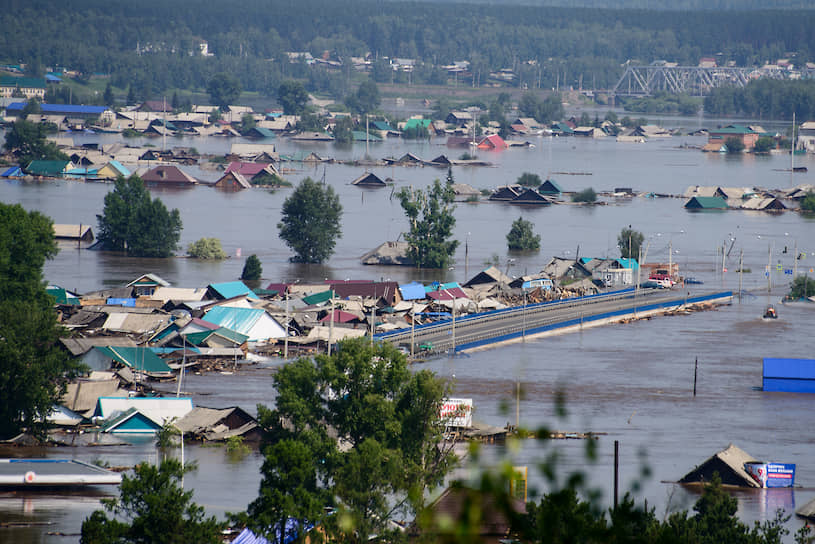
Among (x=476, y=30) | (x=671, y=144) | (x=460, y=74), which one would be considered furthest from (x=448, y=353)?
(x=476, y=30)

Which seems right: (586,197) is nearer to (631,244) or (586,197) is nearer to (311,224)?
(631,244)

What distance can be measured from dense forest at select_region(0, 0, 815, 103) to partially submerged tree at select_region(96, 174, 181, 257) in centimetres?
3580

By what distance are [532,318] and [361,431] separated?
857 centimetres

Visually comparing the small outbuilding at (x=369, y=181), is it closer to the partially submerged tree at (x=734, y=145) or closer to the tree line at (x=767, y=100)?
the partially submerged tree at (x=734, y=145)

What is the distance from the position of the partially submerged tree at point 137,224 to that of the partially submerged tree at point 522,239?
5698 mm

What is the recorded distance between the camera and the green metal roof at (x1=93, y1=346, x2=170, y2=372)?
12797 mm

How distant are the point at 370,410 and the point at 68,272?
39.4ft

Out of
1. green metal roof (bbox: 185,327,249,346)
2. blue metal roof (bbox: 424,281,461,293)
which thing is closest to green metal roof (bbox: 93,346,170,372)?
green metal roof (bbox: 185,327,249,346)

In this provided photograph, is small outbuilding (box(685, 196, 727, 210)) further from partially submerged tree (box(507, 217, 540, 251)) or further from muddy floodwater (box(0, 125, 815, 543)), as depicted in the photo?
partially submerged tree (box(507, 217, 540, 251))

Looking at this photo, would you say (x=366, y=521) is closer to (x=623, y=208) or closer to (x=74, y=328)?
(x=74, y=328)

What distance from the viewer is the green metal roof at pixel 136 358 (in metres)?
12.8

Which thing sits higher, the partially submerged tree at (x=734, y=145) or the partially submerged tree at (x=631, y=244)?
the partially submerged tree at (x=734, y=145)

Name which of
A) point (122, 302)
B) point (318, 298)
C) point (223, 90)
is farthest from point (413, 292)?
point (223, 90)

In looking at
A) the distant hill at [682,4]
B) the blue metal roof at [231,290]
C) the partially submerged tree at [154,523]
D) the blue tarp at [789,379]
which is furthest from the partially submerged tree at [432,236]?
the distant hill at [682,4]
